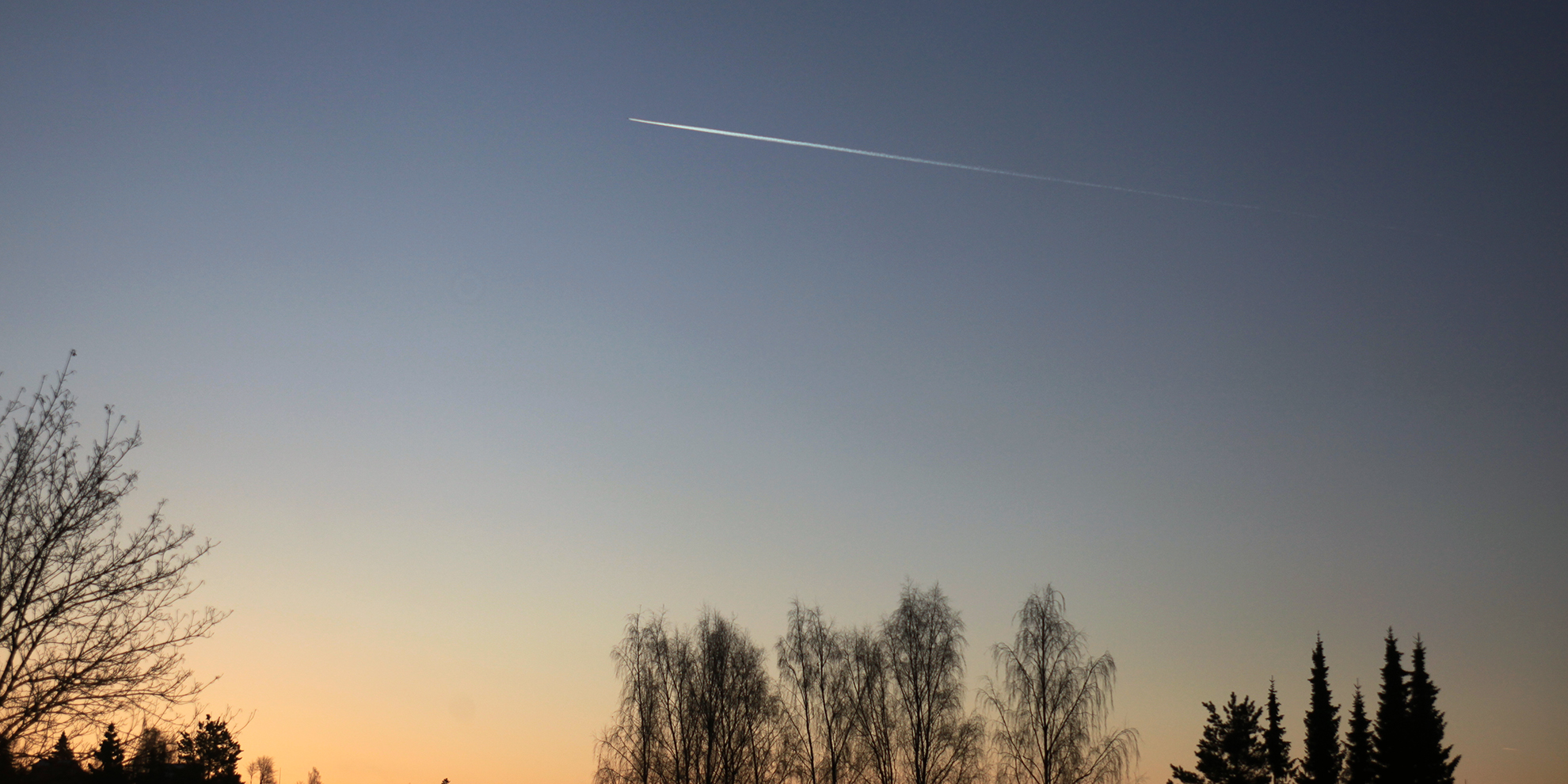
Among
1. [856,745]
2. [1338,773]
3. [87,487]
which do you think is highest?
[87,487]

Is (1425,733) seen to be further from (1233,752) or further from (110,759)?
(110,759)

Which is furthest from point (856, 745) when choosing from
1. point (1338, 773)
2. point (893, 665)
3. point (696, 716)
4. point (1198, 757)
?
point (1338, 773)

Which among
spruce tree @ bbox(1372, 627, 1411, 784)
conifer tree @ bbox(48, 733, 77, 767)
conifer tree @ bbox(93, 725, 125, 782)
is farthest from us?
spruce tree @ bbox(1372, 627, 1411, 784)

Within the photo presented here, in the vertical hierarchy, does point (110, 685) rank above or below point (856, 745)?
above

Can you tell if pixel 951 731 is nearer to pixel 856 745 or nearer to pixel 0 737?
pixel 856 745

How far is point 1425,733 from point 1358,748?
514 cm

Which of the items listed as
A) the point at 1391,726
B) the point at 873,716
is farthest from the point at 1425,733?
the point at 873,716

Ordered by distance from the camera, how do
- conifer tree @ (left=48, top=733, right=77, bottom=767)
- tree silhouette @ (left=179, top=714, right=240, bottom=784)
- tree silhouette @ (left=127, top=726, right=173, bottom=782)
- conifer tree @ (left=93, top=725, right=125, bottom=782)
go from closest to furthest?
1. conifer tree @ (left=48, top=733, right=77, bottom=767)
2. conifer tree @ (left=93, top=725, right=125, bottom=782)
3. tree silhouette @ (left=127, top=726, right=173, bottom=782)
4. tree silhouette @ (left=179, top=714, right=240, bottom=784)

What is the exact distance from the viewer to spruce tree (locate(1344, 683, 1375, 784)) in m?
63.8

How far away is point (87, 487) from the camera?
1998 cm

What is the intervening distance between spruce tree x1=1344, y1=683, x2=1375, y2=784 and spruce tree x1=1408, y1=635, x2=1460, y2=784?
127 inches

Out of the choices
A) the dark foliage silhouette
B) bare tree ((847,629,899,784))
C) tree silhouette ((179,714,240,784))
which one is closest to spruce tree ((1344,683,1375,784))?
the dark foliage silhouette

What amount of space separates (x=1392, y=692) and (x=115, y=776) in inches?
2551

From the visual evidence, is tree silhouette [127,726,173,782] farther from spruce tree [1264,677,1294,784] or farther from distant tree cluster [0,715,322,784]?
spruce tree [1264,677,1294,784]
